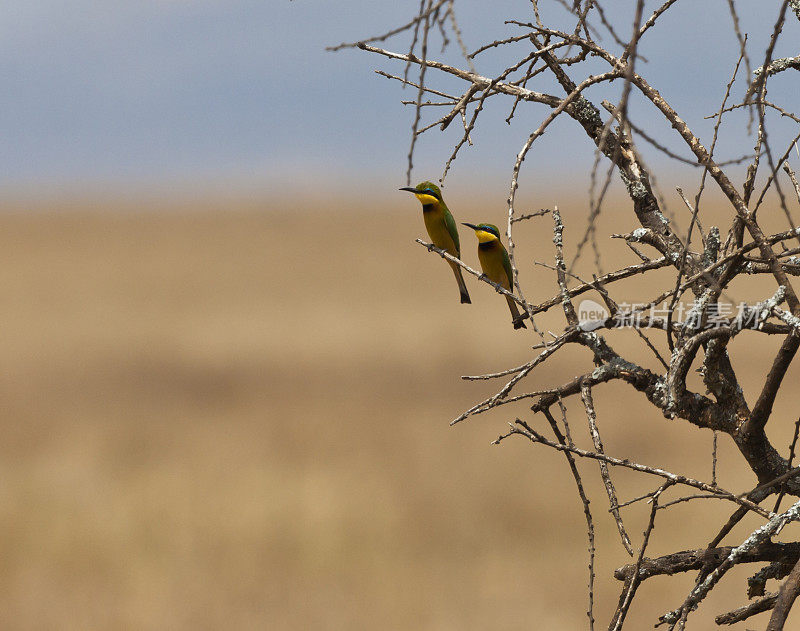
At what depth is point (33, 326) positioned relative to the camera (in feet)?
73.0

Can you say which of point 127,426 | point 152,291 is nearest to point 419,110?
point 127,426

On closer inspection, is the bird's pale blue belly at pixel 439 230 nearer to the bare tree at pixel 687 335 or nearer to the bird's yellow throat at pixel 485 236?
the bird's yellow throat at pixel 485 236

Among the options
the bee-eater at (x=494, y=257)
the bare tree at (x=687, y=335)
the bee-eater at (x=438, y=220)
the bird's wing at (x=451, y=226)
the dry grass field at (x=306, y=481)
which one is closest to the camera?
the bare tree at (x=687, y=335)

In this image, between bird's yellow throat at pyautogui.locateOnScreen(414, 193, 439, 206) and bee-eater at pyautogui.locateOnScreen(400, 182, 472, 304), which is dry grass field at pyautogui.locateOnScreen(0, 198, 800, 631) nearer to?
bee-eater at pyautogui.locateOnScreen(400, 182, 472, 304)

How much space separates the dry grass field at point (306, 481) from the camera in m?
10.9

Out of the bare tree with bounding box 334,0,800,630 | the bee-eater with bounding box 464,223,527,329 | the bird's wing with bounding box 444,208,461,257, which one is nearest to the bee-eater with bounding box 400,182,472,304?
the bird's wing with bounding box 444,208,461,257

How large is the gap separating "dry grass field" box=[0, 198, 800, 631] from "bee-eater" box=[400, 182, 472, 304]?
22.4ft

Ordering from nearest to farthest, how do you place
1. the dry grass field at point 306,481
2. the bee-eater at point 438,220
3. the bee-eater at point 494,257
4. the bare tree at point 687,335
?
the bare tree at point 687,335 < the bee-eater at point 494,257 < the bee-eater at point 438,220 < the dry grass field at point 306,481

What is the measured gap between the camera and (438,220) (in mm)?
4387

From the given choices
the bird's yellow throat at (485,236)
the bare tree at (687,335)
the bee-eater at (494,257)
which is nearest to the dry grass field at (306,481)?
the bee-eater at (494,257)

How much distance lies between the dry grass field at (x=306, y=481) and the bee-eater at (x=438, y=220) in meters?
6.83

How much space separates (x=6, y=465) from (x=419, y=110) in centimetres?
1266

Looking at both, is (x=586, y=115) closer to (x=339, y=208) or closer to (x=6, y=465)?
(x=6, y=465)

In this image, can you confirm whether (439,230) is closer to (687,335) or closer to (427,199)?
(427,199)
